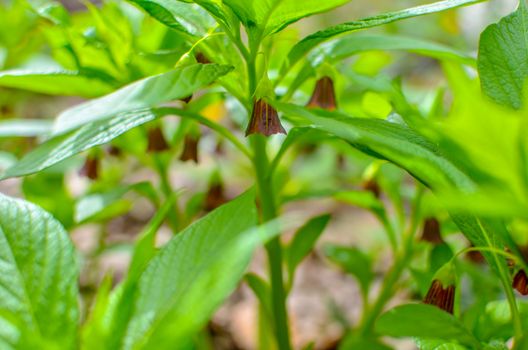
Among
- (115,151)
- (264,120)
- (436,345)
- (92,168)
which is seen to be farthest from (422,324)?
(115,151)

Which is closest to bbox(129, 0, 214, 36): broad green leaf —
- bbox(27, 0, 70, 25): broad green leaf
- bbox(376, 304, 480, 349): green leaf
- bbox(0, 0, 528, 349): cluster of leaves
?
bbox(0, 0, 528, 349): cluster of leaves

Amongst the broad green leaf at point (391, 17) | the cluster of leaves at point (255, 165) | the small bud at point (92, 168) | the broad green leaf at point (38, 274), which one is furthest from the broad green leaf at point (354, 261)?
the broad green leaf at point (38, 274)

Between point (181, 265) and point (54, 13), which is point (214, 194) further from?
point (181, 265)

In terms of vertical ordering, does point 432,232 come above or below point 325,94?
below

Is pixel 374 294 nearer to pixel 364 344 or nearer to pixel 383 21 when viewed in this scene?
pixel 364 344

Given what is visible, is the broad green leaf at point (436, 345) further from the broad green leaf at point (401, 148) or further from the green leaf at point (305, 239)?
the green leaf at point (305, 239)
